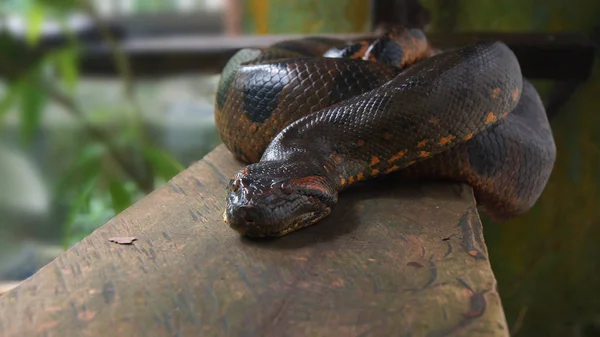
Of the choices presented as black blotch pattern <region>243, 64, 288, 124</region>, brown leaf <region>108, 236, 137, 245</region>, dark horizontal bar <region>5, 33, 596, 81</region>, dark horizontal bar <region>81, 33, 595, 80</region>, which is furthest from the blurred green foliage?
brown leaf <region>108, 236, 137, 245</region>

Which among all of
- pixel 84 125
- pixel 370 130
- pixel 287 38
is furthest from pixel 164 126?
pixel 370 130

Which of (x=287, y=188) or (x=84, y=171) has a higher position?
(x=287, y=188)

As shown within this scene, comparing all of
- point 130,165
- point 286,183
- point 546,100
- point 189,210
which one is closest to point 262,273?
point 286,183

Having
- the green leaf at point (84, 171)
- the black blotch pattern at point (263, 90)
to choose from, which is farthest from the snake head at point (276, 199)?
Answer: the green leaf at point (84, 171)

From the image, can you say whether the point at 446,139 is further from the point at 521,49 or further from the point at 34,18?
the point at 34,18

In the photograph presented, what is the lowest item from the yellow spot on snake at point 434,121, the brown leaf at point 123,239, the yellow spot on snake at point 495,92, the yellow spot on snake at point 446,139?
the yellow spot on snake at point 446,139

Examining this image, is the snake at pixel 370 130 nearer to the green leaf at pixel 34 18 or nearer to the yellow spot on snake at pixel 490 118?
the yellow spot on snake at pixel 490 118

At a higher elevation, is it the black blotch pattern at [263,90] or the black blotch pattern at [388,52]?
the black blotch pattern at [263,90]
